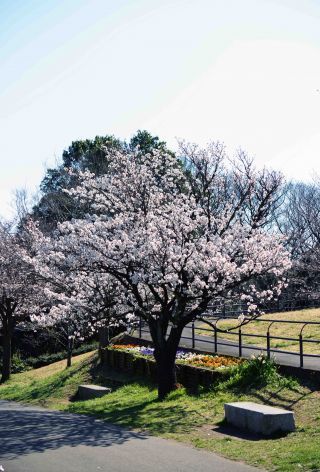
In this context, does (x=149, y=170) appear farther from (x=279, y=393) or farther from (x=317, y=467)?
(x=317, y=467)

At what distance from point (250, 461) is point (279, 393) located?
195 inches

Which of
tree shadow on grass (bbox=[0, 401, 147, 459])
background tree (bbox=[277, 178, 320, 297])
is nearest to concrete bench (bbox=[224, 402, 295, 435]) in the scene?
tree shadow on grass (bbox=[0, 401, 147, 459])

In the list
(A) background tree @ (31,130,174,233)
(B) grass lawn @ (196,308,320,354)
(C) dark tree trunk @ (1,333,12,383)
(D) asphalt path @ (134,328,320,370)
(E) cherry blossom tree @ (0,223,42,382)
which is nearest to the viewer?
(D) asphalt path @ (134,328,320,370)

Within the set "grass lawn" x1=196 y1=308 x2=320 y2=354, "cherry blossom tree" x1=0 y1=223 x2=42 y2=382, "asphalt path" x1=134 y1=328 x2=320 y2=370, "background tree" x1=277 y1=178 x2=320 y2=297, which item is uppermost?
"background tree" x1=277 y1=178 x2=320 y2=297

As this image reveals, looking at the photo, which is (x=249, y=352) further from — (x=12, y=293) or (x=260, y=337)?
(x=12, y=293)

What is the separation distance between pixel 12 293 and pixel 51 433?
19.0 metres

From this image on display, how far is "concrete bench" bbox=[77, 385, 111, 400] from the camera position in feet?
69.6

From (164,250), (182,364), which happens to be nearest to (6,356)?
(182,364)

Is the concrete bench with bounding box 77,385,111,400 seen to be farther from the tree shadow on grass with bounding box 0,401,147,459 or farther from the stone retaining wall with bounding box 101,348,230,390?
the tree shadow on grass with bounding box 0,401,147,459

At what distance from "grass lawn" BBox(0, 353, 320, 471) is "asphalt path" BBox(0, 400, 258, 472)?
0.56 metres

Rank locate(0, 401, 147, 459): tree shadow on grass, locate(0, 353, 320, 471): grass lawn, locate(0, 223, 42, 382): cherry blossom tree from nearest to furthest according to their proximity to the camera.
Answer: locate(0, 353, 320, 471): grass lawn
locate(0, 401, 147, 459): tree shadow on grass
locate(0, 223, 42, 382): cherry blossom tree

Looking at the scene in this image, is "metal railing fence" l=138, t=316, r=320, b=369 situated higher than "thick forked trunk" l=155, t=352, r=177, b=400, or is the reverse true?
"metal railing fence" l=138, t=316, r=320, b=369

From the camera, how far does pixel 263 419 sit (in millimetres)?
12062

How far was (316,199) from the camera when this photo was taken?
50.7m
